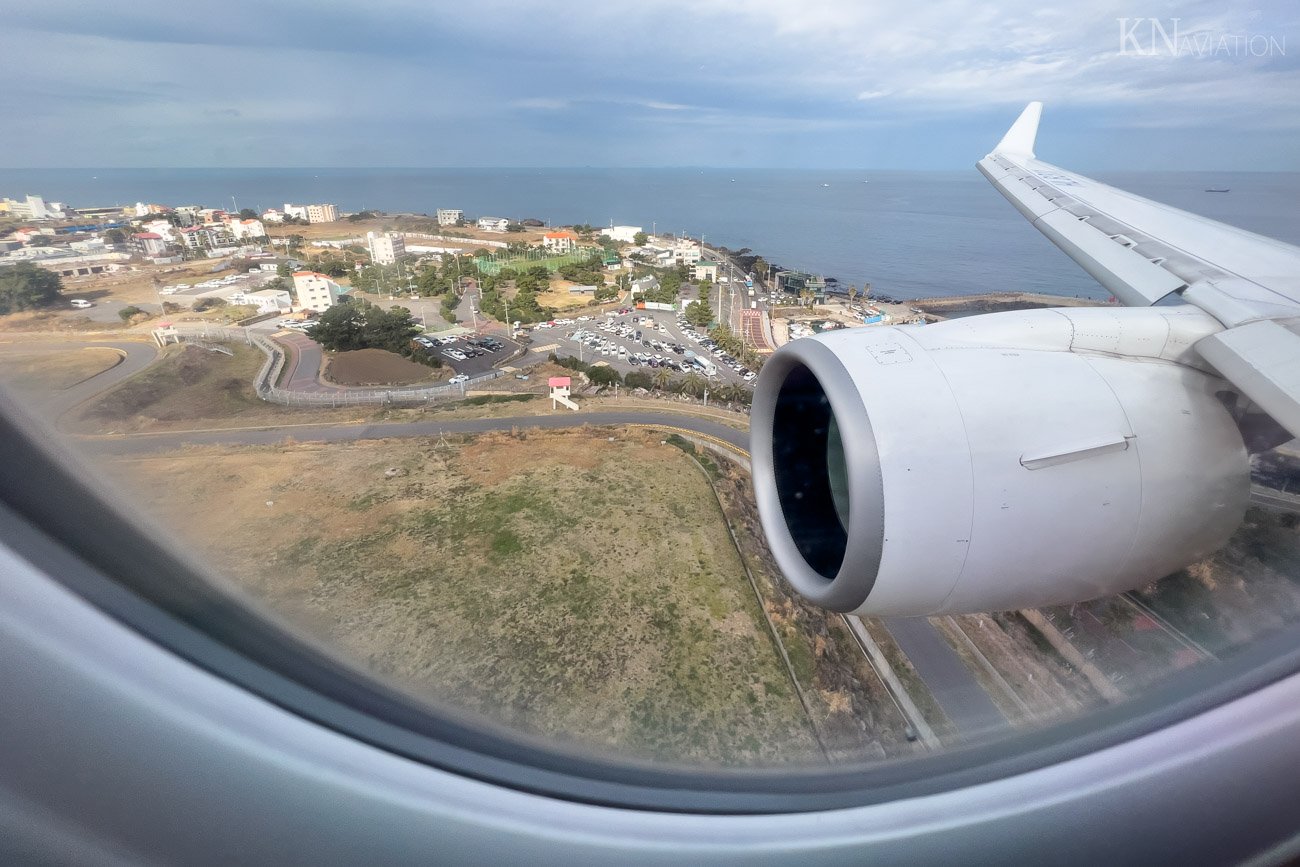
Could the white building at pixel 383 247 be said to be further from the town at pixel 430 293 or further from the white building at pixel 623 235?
the white building at pixel 623 235

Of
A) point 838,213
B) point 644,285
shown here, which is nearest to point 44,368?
point 644,285

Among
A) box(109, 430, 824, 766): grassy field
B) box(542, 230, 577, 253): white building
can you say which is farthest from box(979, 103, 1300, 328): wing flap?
box(542, 230, 577, 253): white building

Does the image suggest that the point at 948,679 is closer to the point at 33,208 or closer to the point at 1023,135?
the point at 33,208

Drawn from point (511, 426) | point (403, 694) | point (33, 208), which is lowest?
point (511, 426)

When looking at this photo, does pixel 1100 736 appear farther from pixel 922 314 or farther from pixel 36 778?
pixel 922 314

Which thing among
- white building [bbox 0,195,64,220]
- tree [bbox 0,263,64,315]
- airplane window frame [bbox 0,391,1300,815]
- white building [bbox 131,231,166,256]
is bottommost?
airplane window frame [bbox 0,391,1300,815]

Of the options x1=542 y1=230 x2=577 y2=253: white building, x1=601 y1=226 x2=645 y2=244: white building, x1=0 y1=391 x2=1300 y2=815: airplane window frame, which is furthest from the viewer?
x1=601 y1=226 x2=645 y2=244: white building

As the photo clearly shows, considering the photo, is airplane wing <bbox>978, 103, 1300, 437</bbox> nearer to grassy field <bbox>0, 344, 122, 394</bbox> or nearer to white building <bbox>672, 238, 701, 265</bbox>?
grassy field <bbox>0, 344, 122, 394</bbox>

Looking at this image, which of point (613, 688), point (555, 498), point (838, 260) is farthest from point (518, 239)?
point (613, 688)
